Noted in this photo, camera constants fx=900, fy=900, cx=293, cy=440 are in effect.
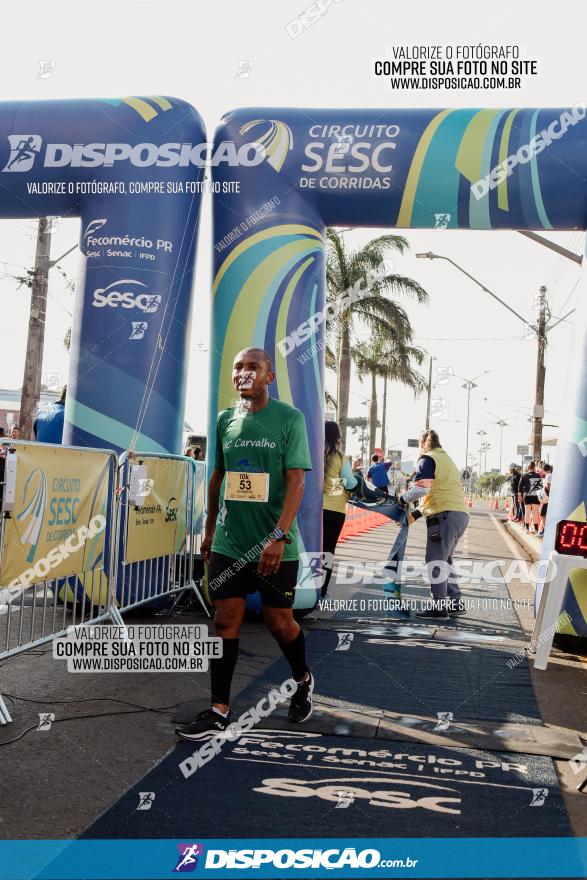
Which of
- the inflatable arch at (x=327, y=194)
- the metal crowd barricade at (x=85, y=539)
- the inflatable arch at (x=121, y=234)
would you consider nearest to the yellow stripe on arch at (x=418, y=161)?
the inflatable arch at (x=327, y=194)

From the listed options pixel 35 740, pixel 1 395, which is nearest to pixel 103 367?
pixel 35 740

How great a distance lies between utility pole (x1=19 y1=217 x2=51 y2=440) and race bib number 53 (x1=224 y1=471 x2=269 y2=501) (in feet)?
61.8

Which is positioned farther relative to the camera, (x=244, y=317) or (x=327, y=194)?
(x=327, y=194)

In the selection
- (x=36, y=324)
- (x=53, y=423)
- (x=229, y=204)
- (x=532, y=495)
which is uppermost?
(x=36, y=324)

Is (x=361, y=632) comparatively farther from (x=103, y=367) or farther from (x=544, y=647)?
(x=103, y=367)

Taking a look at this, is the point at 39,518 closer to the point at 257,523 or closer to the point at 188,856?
the point at 257,523

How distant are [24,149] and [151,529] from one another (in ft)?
11.8

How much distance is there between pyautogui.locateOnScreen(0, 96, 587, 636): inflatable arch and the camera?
7.86m

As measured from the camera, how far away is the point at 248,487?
4.86 m

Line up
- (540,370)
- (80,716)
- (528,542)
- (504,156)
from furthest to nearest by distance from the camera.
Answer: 1. (540,370)
2. (528,542)
3. (504,156)
4. (80,716)

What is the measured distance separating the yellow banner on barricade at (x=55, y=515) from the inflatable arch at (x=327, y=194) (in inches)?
69.2

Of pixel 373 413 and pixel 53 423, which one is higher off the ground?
pixel 373 413

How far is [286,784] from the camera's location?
3906mm

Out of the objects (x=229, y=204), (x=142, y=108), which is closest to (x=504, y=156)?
(x=229, y=204)
